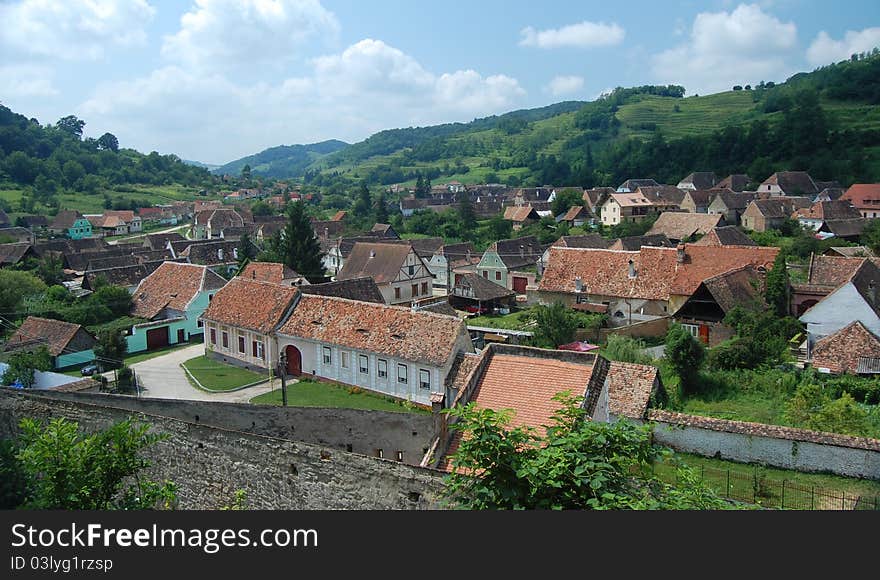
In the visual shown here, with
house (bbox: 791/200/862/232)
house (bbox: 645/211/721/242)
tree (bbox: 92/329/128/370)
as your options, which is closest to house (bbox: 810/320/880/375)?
tree (bbox: 92/329/128/370)

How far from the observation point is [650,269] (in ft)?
140

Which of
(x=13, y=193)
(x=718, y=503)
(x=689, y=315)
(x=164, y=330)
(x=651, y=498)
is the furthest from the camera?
(x=13, y=193)

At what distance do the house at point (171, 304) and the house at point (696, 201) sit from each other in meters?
66.4

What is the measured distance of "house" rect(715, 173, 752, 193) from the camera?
102 metres

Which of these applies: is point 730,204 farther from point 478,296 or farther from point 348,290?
point 348,290

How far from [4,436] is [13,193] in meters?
131

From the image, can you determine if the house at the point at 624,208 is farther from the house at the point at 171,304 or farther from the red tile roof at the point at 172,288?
the house at the point at 171,304

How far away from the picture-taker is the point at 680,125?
16362 centimetres

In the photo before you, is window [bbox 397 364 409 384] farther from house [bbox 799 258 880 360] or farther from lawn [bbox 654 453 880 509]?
house [bbox 799 258 880 360]

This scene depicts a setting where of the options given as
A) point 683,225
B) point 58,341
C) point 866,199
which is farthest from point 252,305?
point 866,199

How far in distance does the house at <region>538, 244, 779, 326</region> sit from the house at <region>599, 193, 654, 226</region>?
47108mm

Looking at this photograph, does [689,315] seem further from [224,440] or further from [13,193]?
[13,193]

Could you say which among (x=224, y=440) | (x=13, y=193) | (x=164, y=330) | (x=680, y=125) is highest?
(x=680, y=125)

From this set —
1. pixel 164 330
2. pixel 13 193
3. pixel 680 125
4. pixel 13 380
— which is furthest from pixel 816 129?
pixel 13 193
